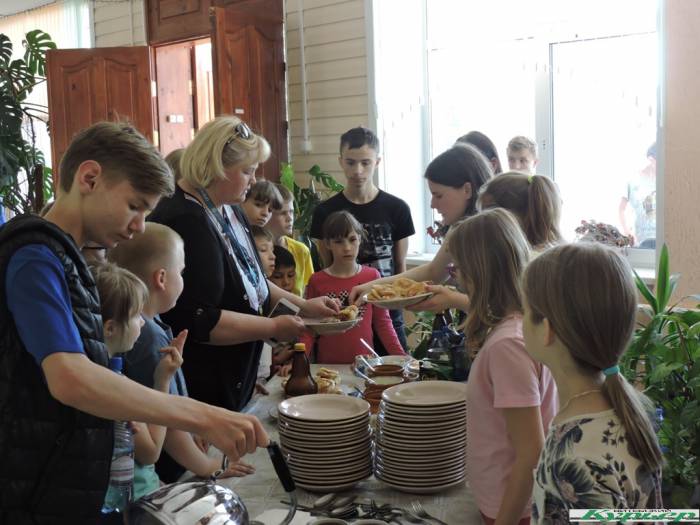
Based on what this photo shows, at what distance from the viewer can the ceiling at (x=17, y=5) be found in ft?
28.2

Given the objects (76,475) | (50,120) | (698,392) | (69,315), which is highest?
(50,120)

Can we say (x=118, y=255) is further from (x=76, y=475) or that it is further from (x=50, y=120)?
(x=50, y=120)

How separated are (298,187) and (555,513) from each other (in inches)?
182

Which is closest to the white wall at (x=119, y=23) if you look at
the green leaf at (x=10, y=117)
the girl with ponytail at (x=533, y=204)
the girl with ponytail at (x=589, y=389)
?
the green leaf at (x=10, y=117)

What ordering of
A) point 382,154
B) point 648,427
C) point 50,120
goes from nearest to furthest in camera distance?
point 648,427 → point 382,154 → point 50,120

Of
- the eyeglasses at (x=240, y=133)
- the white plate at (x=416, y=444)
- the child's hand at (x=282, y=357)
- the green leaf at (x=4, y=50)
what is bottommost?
the child's hand at (x=282, y=357)

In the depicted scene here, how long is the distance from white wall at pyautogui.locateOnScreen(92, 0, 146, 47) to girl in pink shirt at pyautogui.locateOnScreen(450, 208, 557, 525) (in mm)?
6435

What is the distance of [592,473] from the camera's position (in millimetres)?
1185

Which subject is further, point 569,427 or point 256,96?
point 256,96

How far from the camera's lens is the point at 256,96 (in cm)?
588

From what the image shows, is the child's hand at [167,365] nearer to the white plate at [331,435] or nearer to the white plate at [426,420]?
the white plate at [331,435]

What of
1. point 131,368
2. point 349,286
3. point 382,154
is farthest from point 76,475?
point 382,154

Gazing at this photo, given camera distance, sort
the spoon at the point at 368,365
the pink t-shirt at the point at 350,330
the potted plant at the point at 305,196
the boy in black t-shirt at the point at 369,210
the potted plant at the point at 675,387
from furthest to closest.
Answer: the potted plant at the point at 305,196 < the boy in black t-shirt at the point at 369,210 < the pink t-shirt at the point at 350,330 < the spoon at the point at 368,365 < the potted plant at the point at 675,387

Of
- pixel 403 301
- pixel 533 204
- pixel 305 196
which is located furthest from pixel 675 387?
pixel 305 196
